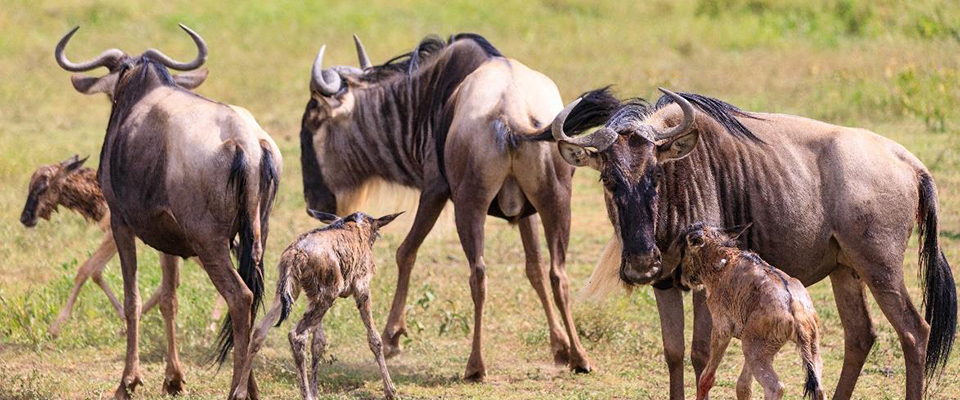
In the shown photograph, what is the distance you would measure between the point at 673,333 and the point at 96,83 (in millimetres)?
3371

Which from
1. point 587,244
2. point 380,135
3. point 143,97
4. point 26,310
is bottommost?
point 587,244

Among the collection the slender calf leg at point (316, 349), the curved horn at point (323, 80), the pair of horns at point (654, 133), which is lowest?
the slender calf leg at point (316, 349)

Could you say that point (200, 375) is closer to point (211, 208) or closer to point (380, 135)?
point (211, 208)

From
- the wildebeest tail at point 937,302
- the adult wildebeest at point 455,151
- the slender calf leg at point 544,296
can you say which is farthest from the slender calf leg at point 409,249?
the wildebeest tail at point 937,302

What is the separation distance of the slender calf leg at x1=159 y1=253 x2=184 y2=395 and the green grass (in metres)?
0.12

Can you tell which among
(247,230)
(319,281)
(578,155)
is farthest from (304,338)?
(578,155)

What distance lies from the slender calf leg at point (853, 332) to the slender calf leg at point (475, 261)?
71.6 inches

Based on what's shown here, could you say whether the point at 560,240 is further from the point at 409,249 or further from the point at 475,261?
the point at 409,249

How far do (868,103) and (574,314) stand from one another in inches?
285

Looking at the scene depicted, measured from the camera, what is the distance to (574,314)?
25.9ft

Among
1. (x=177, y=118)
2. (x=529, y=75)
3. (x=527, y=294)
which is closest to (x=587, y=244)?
(x=527, y=294)

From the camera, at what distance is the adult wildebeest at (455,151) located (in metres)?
6.82

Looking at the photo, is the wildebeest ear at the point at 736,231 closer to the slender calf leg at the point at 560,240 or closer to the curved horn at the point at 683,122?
the curved horn at the point at 683,122

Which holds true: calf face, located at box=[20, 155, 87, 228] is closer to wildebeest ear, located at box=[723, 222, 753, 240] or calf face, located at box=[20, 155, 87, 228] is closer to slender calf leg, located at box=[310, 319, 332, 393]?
slender calf leg, located at box=[310, 319, 332, 393]
